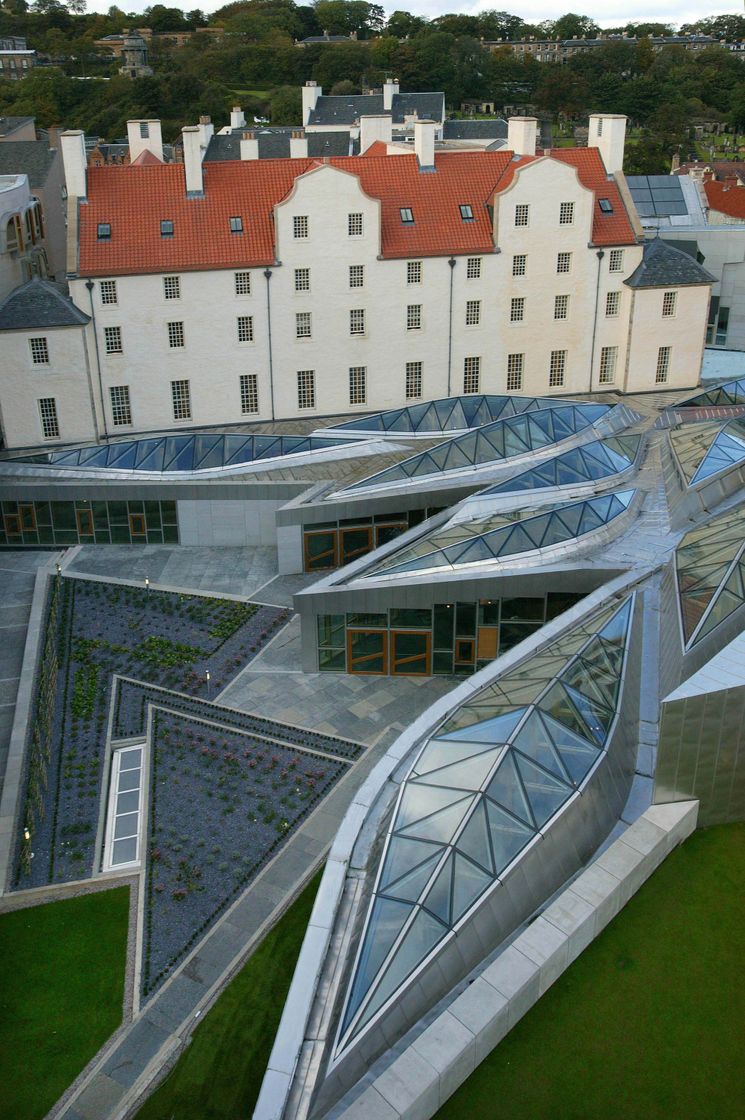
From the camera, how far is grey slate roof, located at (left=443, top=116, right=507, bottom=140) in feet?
338

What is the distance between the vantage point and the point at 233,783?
2939 cm

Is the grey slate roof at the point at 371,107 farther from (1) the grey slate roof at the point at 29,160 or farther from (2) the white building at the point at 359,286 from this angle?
(2) the white building at the point at 359,286

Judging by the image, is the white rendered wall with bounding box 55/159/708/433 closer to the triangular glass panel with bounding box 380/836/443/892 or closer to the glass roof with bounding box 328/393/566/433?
the glass roof with bounding box 328/393/566/433

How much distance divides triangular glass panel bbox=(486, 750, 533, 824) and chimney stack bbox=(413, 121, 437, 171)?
40.8m

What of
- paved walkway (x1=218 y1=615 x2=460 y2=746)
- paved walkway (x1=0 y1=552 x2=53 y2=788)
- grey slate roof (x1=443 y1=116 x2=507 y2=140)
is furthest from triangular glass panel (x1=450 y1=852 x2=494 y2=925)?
grey slate roof (x1=443 y1=116 x2=507 y2=140)

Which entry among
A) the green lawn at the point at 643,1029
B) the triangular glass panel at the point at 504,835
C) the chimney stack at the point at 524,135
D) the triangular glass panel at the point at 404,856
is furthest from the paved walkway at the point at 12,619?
the chimney stack at the point at 524,135

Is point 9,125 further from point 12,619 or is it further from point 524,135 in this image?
point 12,619

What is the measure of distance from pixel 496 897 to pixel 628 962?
3.02m

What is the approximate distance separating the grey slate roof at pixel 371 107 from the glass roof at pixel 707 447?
7706 cm

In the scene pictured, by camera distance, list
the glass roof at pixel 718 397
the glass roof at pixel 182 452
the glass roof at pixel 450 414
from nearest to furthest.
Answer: the glass roof at pixel 182 452 < the glass roof at pixel 450 414 < the glass roof at pixel 718 397

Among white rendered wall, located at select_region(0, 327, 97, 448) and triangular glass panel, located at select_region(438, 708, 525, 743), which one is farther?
white rendered wall, located at select_region(0, 327, 97, 448)

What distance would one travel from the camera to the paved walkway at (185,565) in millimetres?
41625

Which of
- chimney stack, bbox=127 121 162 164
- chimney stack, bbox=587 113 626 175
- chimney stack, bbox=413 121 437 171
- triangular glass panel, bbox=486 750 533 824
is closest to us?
triangular glass panel, bbox=486 750 533 824

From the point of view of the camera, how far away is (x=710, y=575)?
28.2 metres
